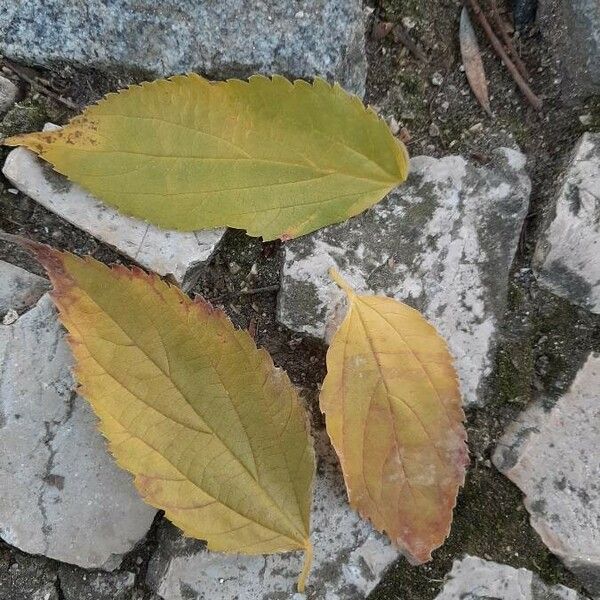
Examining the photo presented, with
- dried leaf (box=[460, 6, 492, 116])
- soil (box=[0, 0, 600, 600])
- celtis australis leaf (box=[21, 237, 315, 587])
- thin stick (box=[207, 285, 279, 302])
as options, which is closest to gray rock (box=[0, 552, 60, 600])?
soil (box=[0, 0, 600, 600])

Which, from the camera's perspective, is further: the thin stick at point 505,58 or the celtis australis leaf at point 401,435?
the thin stick at point 505,58

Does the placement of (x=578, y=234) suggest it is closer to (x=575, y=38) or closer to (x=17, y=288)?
(x=575, y=38)

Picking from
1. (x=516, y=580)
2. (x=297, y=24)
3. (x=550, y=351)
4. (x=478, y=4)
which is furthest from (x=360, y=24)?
(x=516, y=580)

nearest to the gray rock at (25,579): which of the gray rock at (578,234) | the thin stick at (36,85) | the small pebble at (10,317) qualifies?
the small pebble at (10,317)

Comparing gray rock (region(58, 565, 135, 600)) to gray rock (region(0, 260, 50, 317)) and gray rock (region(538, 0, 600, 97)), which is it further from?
gray rock (region(538, 0, 600, 97))

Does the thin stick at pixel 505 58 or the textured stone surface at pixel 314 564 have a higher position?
the thin stick at pixel 505 58

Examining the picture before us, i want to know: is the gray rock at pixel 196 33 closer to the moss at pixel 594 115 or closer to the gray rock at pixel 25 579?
the moss at pixel 594 115

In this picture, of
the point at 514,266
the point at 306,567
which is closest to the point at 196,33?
the point at 514,266
